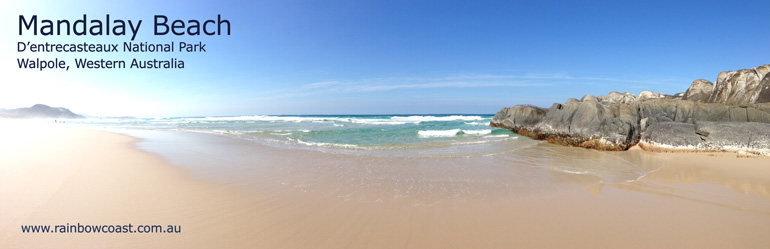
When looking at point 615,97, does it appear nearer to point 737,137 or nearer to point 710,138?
point 710,138

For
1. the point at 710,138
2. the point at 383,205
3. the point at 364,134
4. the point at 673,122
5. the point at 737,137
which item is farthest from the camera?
the point at 364,134

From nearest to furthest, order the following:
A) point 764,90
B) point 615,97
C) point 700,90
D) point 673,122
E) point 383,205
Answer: point 383,205
point 673,122
point 764,90
point 700,90
point 615,97

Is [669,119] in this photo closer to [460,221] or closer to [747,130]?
[747,130]

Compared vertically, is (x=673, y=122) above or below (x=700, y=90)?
below

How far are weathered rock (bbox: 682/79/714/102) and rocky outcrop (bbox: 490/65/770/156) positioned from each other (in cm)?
212

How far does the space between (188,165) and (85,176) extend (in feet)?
6.75

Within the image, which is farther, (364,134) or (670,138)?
(364,134)

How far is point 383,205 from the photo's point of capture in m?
4.73

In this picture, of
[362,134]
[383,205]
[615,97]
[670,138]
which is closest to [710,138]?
[670,138]

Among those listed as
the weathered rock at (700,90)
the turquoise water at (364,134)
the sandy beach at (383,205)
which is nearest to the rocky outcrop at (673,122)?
the weathered rock at (700,90)

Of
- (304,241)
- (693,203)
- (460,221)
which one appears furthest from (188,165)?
(693,203)

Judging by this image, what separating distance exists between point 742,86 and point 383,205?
26.0 metres

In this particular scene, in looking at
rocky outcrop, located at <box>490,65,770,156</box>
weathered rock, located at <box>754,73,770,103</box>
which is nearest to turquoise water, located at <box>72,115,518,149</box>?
rocky outcrop, located at <box>490,65,770,156</box>

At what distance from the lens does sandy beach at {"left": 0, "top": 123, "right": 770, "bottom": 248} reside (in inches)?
137
